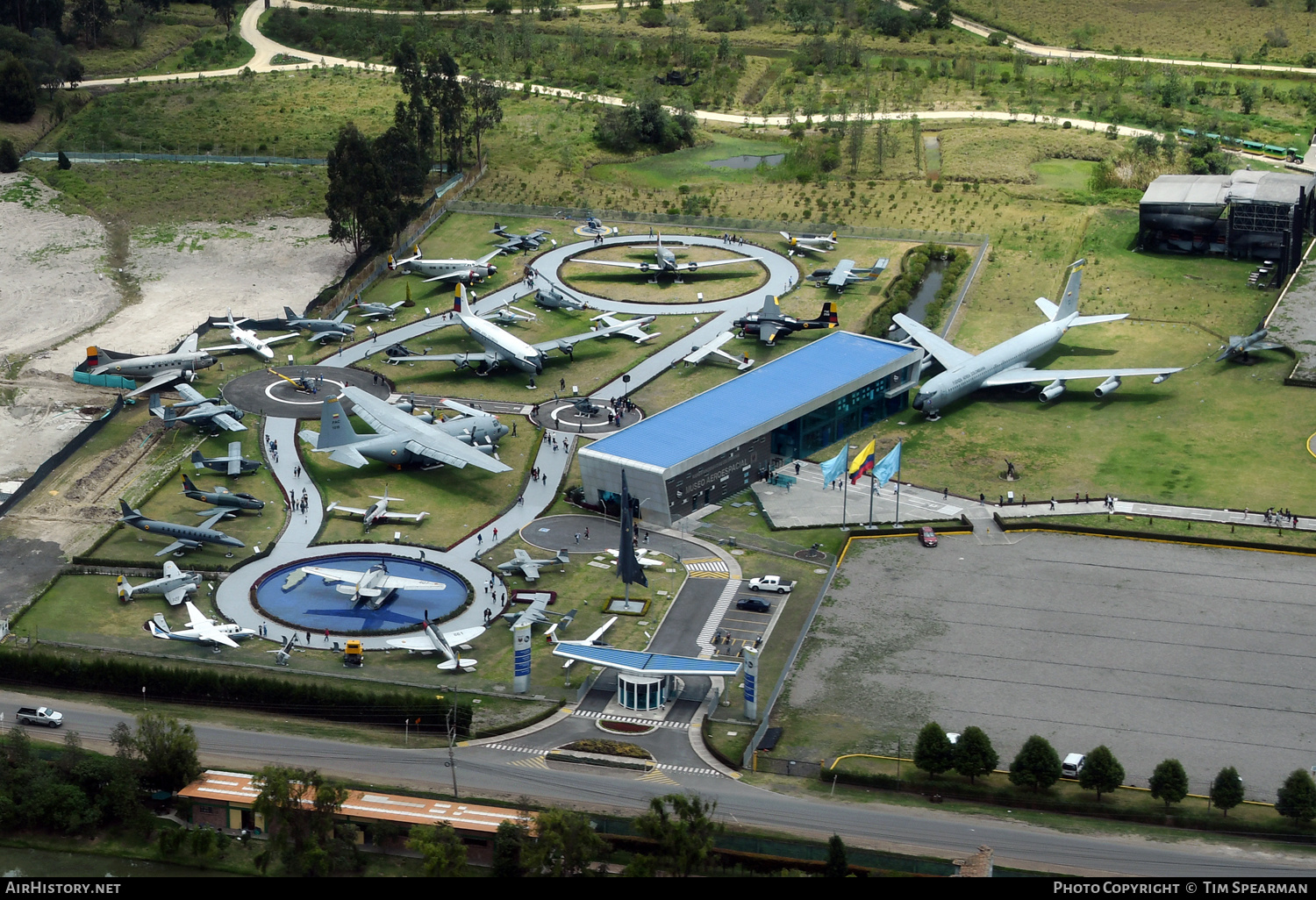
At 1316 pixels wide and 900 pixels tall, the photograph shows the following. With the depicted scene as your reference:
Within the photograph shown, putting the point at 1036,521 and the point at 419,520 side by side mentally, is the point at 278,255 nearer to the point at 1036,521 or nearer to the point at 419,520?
the point at 419,520

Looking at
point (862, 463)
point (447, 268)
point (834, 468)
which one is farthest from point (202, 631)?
point (447, 268)

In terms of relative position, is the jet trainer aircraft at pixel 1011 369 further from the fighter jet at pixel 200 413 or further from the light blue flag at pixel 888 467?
the fighter jet at pixel 200 413

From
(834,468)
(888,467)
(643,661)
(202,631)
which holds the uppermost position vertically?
(888,467)

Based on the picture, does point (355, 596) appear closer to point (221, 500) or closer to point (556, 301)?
point (221, 500)

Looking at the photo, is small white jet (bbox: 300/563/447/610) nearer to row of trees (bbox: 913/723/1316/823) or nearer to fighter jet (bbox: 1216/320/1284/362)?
row of trees (bbox: 913/723/1316/823)

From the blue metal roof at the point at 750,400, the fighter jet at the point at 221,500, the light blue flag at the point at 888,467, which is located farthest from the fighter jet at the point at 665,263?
the fighter jet at the point at 221,500

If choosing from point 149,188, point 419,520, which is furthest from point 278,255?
point 419,520

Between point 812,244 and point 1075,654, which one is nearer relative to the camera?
point 1075,654
